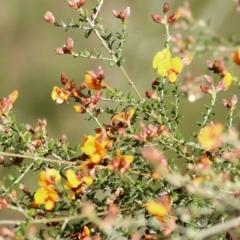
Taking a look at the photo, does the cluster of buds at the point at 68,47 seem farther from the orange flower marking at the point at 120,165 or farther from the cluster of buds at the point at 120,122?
the orange flower marking at the point at 120,165

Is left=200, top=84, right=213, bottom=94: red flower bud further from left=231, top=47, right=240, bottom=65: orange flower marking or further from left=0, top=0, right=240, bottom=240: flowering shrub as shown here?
left=231, top=47, right=240, bottom=65: orange flower marking

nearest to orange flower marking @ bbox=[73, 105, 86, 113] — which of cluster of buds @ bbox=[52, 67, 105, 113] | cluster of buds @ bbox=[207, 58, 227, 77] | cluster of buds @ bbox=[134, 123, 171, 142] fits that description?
cluster of buds @ bbox=[52, 67, 105, 113]

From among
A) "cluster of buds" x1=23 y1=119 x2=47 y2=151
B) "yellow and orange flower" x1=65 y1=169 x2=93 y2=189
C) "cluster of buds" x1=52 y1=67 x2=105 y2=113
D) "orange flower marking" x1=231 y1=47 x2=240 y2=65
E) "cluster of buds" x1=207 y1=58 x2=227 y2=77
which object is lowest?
"cluster of buds" x1=23 y1=119 x2=47 y2=151

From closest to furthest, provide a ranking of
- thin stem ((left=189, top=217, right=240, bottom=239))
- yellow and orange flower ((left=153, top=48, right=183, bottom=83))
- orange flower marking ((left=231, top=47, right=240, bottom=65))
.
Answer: thin stem ((left=189, top=217, right=240, bottom=239)) → orange flower marking ((left=231, top=47, right=240, bottom=65)) → yellow and orange flower ((left=153, top=48, right=183, bottom=83))

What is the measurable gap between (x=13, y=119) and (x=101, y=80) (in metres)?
0.15

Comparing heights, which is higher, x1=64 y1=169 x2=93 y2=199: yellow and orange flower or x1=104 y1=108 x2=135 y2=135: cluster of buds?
x1=104 y1=108 x2=135 y2=135: cluster of buds

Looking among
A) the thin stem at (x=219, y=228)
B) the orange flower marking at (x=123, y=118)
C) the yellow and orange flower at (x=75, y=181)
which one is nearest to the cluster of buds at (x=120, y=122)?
the orange flower marking at (x=123, y=118)

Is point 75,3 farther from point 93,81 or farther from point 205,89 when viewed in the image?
point 205,89

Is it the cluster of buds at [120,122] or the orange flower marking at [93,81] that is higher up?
the orange flower marking at [93,81]

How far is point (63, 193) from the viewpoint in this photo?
2.01ft

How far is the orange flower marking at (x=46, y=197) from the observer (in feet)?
2.02

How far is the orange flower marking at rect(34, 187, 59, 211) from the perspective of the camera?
0.62 meters

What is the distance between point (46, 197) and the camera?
62cm

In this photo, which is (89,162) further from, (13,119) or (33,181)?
(33,181)
